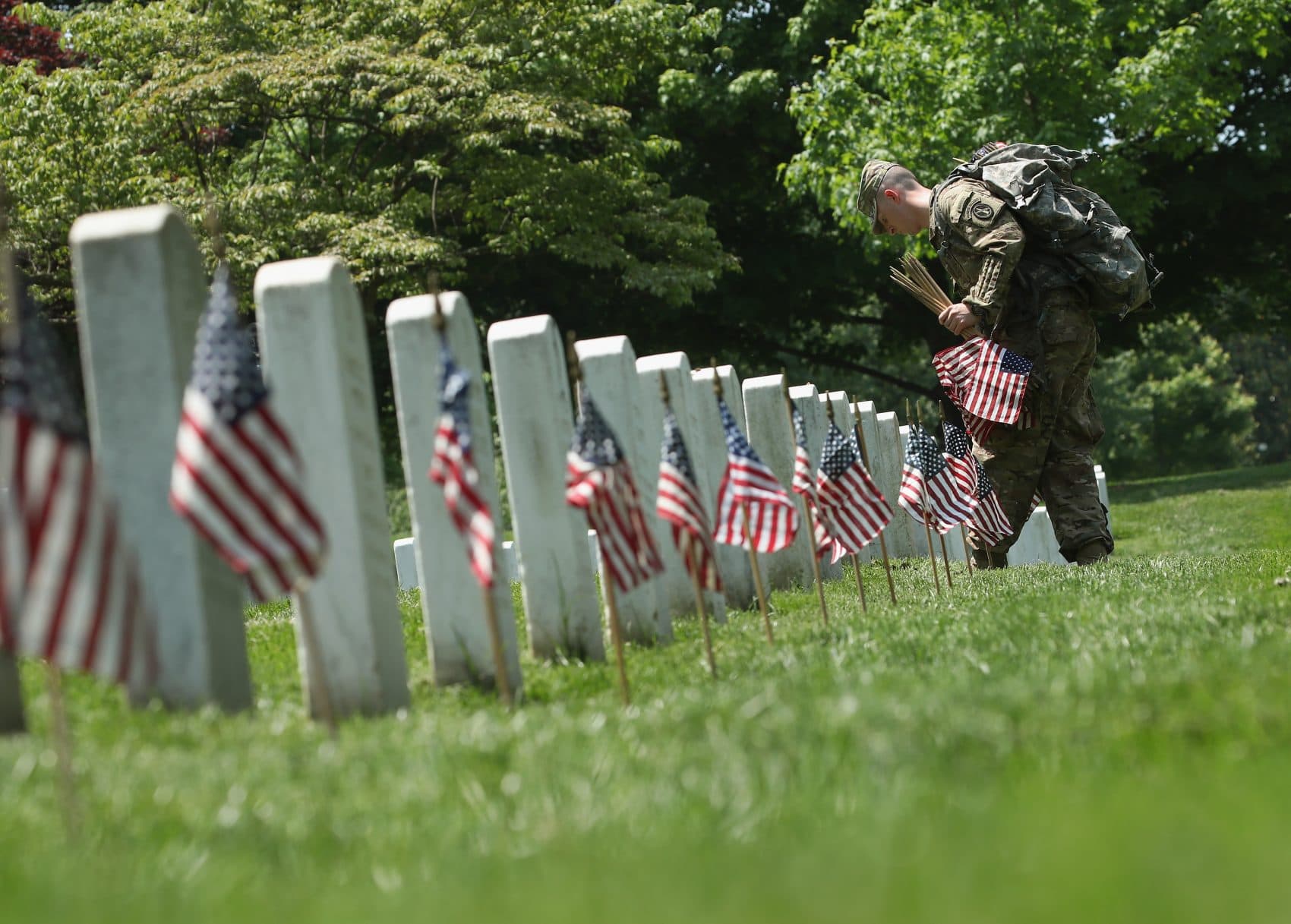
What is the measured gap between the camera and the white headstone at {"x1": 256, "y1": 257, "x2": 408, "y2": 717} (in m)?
4.97

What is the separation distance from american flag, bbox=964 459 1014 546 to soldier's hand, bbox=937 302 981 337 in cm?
88

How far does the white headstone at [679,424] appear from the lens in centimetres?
732

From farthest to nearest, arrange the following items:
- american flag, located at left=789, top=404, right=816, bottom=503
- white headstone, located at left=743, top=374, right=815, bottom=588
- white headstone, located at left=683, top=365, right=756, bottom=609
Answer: white headstone, located at left=743, top=374, right=815, bottom=588
white headstone, located at left=683, top=365, right=756, bottom=609
american flag, located at left=789, top=404, right=816, bottom=503

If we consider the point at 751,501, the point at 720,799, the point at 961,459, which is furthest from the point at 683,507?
the point at 961,459

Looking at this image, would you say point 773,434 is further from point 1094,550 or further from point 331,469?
point 331,469

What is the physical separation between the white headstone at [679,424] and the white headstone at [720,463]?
0.29 metres

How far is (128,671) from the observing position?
12.6 ft

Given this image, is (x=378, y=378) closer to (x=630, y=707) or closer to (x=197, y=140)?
(x=197, y=140)

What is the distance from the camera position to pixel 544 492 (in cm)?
613

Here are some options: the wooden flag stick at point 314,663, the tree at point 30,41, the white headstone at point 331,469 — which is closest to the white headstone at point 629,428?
the white headstone at point 331,469

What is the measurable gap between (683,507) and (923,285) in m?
5.64

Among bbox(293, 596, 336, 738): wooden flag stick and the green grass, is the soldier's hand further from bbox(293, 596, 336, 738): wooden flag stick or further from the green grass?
bbox(293, 596, 336, 738): wooden flag stick

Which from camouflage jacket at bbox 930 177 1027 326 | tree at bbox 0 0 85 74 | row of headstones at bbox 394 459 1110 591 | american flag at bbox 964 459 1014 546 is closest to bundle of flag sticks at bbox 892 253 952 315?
camouflage jacket at bbox 930 177 1027 326

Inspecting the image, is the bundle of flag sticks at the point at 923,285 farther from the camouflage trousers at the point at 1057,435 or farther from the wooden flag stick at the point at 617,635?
the wooden flag stick at the point at 617,635
